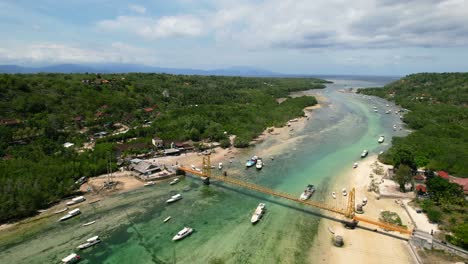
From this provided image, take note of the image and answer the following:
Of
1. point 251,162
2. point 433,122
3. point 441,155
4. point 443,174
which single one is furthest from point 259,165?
point 433,122

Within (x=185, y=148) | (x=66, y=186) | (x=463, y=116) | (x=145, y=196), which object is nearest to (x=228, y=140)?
(x=185, y=148)

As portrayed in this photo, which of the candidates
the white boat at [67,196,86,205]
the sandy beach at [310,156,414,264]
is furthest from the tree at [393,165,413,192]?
the white boat at [67,196,86,205]

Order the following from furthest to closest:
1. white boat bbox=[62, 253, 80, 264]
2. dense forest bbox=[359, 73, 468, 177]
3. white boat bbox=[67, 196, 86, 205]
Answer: dense forest bbox=[359, 73, 468, 177] → white boat bbox=[67, 196, 86, 205] → white boat bbox=[62, 253, 80, 264]

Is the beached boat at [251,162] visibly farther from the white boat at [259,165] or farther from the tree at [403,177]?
the tree at [403,177]

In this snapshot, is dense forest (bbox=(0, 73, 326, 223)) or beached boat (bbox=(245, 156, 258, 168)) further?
beached boat (bbox=(245, 156, 258, 168))

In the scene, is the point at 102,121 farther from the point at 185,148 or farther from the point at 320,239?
the point at 320,239

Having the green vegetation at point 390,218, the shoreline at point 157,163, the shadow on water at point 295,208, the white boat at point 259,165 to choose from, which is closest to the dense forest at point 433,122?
the green vegetation at point 390,218

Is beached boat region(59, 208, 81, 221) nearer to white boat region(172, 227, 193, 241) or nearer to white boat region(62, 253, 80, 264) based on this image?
white boat region(62, 253, 80, 264)
